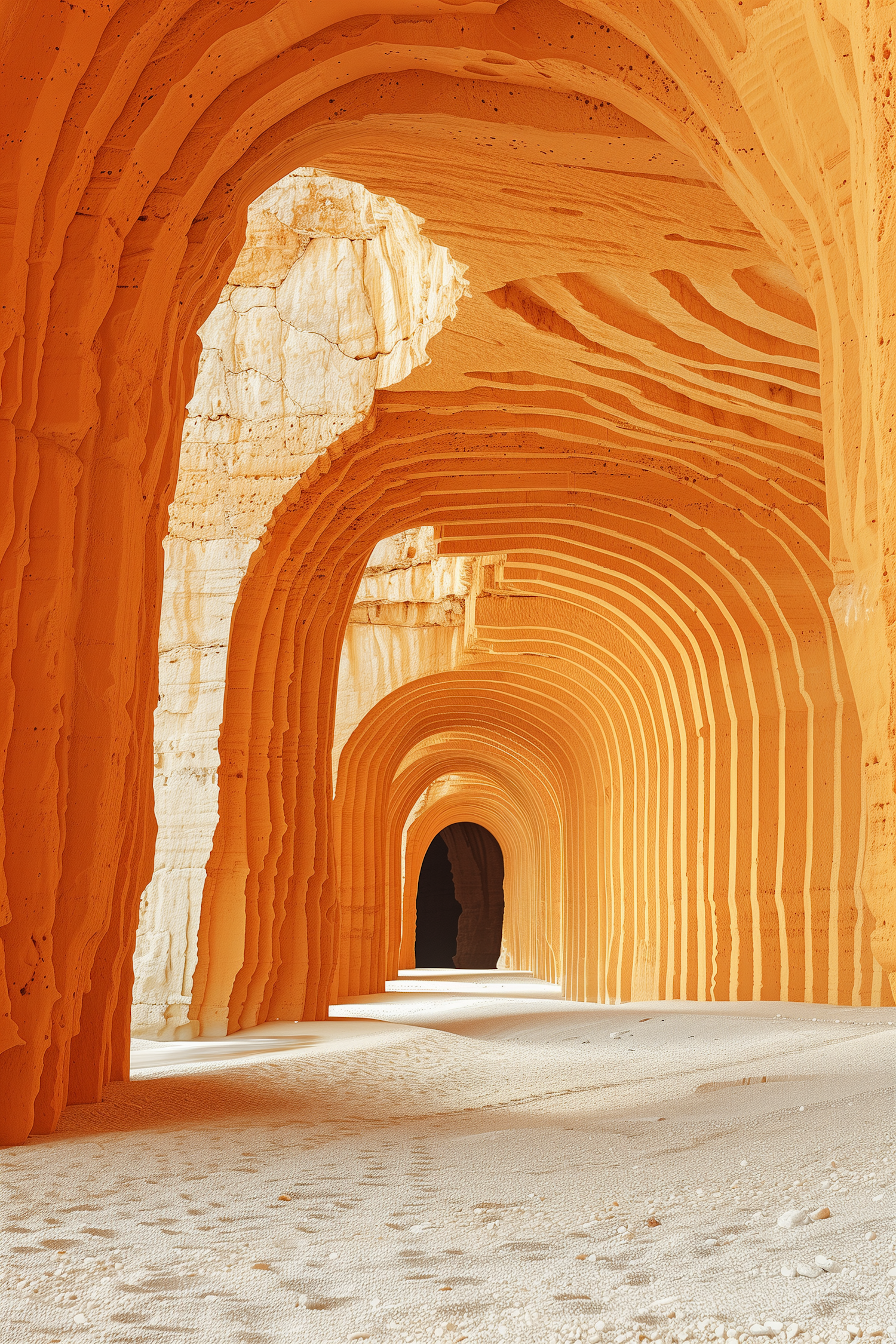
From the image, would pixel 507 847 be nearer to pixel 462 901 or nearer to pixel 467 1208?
pixel 462 901

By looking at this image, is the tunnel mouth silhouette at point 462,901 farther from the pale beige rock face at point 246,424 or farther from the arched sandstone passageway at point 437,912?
the pale beige rock face at point 246,424

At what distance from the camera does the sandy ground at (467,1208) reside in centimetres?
204

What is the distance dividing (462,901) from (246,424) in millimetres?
30066

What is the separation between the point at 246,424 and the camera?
364 inches

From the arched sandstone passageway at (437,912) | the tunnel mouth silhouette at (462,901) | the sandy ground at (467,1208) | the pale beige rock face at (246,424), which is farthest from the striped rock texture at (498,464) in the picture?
the arched sandstone passageway at (437,912)

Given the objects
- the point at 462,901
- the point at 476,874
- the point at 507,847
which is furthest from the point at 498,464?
the point at 462,901

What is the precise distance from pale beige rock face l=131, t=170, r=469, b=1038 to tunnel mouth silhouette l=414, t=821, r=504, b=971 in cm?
2692

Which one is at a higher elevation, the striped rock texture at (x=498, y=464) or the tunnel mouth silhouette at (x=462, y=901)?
the striped rock texture at (x=498, y=464)

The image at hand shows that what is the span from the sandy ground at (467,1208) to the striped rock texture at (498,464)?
1.96 feet

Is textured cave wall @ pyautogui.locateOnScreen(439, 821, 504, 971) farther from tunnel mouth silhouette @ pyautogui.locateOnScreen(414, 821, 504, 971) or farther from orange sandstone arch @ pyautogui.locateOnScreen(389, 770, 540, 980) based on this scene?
orange sandstone arch @ pyautogui.locateOnScreen(389, 770, 540, 980)

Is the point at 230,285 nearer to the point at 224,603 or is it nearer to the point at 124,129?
the point at 224,603

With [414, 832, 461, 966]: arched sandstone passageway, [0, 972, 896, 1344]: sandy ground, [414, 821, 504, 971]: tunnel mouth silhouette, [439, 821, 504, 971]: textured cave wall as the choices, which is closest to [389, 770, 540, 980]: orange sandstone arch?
[414, 821, 504, 971]: tunnel mouth silhouette

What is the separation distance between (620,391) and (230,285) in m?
3.73

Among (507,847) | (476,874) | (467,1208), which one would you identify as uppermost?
(507,847)
